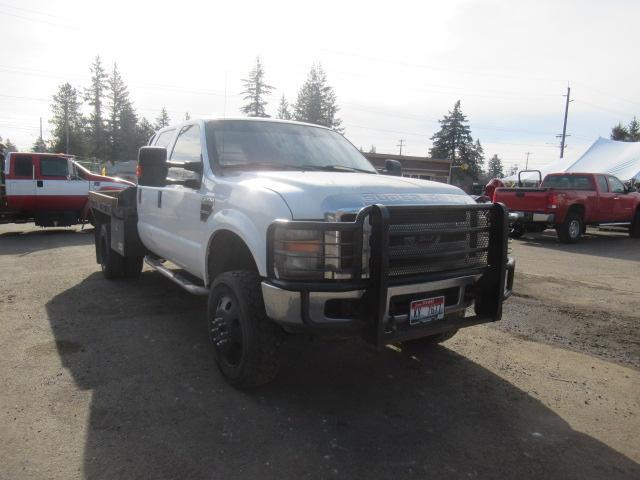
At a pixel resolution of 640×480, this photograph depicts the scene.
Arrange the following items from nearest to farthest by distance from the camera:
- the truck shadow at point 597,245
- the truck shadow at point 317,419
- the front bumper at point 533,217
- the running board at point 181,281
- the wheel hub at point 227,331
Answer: the truck shadow at point 317,419 < the wheel hub at point 227,331 < the running board at point 181,281 < the truck shadow at point 597,245 < the front bumper at point 533,217

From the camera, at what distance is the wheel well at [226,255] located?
12.2ft

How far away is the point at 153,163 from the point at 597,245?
12498 millimetres

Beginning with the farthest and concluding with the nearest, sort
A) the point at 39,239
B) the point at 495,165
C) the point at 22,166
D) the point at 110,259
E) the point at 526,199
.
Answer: the point at 495,165 < the point at 526,199 < the point at 22,166 < the point at 39,239 < the point at 110,259

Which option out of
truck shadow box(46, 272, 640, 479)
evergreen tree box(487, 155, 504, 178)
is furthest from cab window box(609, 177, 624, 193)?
evergreen tree box(487, 155, 504, 178)

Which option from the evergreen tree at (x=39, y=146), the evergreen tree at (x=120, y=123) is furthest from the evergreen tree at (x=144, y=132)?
the evergreen tree at (x=39, y=146)

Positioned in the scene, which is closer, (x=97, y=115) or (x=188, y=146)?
(x=188, y=146)

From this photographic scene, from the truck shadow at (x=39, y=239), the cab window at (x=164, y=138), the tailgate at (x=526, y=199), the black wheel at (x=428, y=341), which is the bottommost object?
the truck shadow at (x=39, y=239)

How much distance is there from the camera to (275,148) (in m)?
4.36

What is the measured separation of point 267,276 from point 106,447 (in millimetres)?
1325

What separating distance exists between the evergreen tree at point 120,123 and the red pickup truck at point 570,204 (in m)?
62.4

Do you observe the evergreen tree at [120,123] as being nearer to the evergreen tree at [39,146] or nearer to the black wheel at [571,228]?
the evergreen tree at [39,146]

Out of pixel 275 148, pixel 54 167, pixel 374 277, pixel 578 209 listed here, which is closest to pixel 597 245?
pixel 578 209

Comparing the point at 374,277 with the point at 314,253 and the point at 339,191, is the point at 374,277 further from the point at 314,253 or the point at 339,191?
the point at 339,191

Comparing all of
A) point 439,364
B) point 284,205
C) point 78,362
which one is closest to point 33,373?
point 78,362
